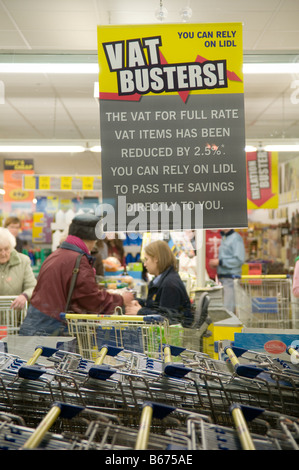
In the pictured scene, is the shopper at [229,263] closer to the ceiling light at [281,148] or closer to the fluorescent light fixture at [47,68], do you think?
the ceiling light at [281,148]

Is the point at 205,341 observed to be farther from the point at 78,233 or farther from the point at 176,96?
the point at 176,96

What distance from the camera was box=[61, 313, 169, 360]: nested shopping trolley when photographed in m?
3.18

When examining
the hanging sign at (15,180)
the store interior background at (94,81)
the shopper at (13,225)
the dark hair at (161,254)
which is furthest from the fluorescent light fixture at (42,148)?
the dark hair at (161,254)

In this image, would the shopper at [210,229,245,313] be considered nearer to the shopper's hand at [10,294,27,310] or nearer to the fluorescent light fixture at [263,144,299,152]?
the fluorescent light fixture at [263,144,299,152]

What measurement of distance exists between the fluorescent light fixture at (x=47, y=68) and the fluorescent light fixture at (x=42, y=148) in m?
1.10

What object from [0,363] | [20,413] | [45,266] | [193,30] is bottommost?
[20,413]

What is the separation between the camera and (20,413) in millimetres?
2170

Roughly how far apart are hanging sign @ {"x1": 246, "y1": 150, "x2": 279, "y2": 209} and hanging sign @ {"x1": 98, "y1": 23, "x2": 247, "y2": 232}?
1.45 metres

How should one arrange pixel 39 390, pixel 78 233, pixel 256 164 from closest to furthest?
pixel 39 390 < pixel 78 233 < pixel 256 164

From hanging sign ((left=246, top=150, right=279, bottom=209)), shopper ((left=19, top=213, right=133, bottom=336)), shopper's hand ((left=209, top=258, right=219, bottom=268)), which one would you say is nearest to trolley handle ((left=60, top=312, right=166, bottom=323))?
shopper ((left=19, top=213, right=133, bottom=336))
